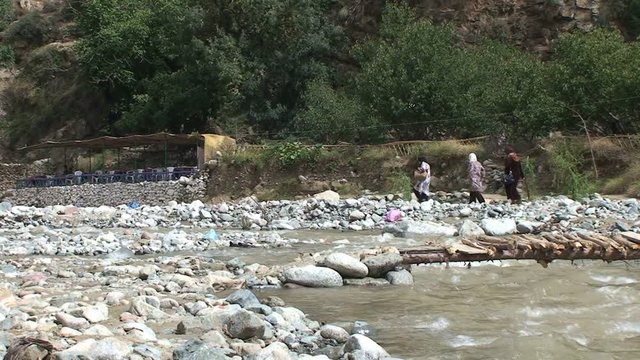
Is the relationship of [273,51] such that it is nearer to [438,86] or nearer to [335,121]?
[335,121]

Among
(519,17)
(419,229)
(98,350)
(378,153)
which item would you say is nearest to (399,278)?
(98,350)

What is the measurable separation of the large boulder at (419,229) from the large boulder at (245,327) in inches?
267

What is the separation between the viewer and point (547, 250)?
6.77 m

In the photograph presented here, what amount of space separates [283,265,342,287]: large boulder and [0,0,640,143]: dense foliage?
44.7 feet

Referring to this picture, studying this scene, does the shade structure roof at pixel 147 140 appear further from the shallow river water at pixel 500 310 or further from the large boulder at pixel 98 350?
the large boulder at pixel 98 350

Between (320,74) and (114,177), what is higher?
(320,74)

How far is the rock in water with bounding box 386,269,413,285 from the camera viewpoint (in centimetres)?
712

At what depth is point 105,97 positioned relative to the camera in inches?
1533

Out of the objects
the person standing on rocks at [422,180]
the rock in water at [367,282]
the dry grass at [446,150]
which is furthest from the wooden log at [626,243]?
the dry grass at [446,150]

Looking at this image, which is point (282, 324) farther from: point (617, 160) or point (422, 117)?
point (422, 117)

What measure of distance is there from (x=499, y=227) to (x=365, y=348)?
671 centimetres

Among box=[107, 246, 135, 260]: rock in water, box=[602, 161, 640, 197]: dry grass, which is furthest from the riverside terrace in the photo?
box=[602, 161, 640, 197]: dry grass

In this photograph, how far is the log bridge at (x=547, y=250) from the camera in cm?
671

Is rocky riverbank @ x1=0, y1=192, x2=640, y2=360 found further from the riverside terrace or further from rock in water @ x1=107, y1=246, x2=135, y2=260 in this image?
the riverside terrace
